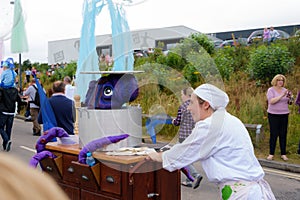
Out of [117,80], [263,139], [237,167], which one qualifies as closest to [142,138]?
[117,80]

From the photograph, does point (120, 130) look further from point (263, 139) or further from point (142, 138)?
point (263, 139)

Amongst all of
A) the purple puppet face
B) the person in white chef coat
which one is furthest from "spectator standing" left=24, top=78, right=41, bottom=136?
the person in white chef coat

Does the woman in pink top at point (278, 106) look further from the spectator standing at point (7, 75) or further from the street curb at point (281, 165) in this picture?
the spectator standing at point (7, 75)

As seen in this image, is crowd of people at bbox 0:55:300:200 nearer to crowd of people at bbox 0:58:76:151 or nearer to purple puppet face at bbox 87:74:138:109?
purple puppet face at bbox 87:74:138:109

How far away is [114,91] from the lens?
3.45 metres

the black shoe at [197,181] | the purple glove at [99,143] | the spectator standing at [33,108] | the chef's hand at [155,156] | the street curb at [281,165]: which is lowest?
the street curb at [281,165]

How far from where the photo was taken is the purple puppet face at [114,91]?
3391 millimetres

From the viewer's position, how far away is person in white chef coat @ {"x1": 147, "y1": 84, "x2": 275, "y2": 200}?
2.85 m

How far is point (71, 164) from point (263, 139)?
647 cm

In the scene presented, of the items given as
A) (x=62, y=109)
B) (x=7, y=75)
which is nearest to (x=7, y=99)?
(x=7, y=75)

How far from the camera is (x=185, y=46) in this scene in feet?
9.40

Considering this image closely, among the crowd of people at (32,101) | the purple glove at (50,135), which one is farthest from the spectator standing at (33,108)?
the purple glove at (50,135)

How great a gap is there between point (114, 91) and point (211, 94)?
894 millimetres

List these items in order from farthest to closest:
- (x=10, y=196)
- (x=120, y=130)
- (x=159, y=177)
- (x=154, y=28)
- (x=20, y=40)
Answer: (x=20, y=40) < (x=159, y=177) < (x=120, y=130) < (x=154, y=28) < (x=10, y=196)
